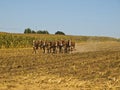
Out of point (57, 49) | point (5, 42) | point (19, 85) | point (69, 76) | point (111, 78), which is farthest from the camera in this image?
point (5, 42)

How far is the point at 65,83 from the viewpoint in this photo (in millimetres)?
13961

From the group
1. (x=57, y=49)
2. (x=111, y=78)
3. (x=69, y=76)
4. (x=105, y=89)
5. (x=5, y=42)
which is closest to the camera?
(x=105, y=89)

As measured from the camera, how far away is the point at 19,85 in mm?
13758

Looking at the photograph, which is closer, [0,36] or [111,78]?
[111,78]

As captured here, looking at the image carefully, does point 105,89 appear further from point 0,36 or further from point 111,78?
point 0,36

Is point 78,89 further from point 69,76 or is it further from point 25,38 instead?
point 25,38

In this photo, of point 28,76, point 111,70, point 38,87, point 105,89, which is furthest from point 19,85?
point 111,70

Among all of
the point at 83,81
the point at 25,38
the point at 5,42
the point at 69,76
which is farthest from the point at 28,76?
the point at 25,38

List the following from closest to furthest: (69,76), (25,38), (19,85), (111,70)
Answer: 1. (19,85)
2. (69,76)
3. (111,70)
4. (25,38)

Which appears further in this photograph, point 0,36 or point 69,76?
point 0,36

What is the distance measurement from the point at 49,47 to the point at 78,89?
86.3 feet

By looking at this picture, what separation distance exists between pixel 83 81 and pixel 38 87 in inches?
86.9

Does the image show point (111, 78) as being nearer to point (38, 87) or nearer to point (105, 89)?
point (105, 89)

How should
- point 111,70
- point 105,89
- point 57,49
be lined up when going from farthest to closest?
point 57,49 → point 111,70 → point 105,89
